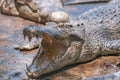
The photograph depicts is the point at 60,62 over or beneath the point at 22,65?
over

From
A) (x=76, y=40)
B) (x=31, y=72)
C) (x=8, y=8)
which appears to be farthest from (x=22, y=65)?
(x=8, y=8)

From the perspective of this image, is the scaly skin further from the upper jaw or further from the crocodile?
the upper jaw

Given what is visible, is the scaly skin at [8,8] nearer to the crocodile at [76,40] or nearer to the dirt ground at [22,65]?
the dirt ground at [22,65]

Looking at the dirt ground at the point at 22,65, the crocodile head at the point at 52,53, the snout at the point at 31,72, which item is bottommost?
the dirt ground at the point at 22,65

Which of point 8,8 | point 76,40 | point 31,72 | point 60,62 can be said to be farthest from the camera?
point 8,8

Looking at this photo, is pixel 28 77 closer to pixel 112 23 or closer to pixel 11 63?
pixel 11 63

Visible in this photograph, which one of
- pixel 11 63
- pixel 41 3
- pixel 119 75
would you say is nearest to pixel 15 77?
pixel 11 63

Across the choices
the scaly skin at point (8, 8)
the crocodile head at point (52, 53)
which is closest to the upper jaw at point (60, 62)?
the crocodile head at point (52, 53)

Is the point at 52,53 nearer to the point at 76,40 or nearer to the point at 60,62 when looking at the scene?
the point at 60,62
